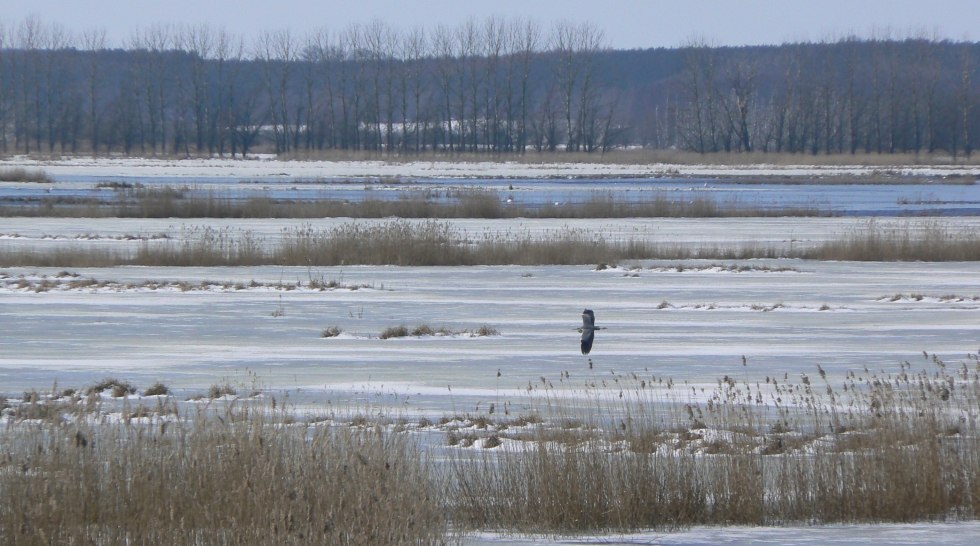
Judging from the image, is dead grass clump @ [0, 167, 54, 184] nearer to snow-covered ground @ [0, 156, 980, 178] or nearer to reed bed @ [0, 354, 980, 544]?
snow-covered ground @ [0, 156, 980, 178]

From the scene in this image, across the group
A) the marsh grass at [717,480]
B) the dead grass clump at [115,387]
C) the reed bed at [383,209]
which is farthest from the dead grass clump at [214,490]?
the reed bed at [383,209]

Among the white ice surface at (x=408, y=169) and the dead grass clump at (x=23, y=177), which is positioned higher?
the white ice surface at (x=408, y=169)

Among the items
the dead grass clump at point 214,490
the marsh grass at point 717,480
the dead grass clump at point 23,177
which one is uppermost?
the dead grass clump at point 23,177

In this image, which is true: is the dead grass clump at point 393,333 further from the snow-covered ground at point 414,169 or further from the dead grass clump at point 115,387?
the snow-covered ground at point 414,169

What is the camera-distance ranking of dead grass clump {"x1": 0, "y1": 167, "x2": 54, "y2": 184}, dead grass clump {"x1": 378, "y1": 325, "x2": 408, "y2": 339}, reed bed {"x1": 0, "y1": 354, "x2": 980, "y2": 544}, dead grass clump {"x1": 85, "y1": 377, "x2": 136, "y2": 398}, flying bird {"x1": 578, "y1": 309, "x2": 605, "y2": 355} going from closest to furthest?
1. reed bed {"x1": 0, "y1": 354, "x2": 980, "y2": 544}
2. dead grass clump {"x1": 85, "y1": 377, "x2": 136, "y2": 398}
3. flying bird {"x1": 578, "y1": 309, "x2": 605, "y2": 355}
4. dead grass clump {"x1": 378, "y1": 325, "x2": 408, "y2": 339}
5. dead grass clump {"x1": 0, "y1": 167, "x2": 54, "y2": 184}

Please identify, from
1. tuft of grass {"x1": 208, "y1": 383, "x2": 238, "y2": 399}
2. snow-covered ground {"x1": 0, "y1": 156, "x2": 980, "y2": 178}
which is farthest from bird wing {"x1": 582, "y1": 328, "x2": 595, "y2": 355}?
snow-covered ground {"x1": 0, "y1": 156, "x2": 980, "y2": 178}

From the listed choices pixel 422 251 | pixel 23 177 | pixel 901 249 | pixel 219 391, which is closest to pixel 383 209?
pixel 422 251

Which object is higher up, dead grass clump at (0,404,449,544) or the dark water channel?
the dark water channel

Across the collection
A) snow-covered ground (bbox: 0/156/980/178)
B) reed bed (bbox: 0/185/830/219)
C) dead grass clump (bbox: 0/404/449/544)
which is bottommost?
dead grass clump (bbox: 0/404/449/544)

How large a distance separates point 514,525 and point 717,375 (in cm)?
484

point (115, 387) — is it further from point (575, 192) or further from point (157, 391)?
point (575, 192)

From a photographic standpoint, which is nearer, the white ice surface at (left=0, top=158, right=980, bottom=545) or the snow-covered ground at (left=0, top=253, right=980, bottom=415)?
the white ice surface at (left=0, top=158, right=980, bottom=545)

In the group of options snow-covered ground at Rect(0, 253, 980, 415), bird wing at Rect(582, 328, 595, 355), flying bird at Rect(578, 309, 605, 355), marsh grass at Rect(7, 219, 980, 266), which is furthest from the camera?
marsh grass at Rect(7, 219, 980, 266)

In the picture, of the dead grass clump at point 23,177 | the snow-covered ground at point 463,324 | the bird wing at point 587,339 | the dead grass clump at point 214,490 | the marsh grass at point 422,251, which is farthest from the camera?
the dead grass clump at point 23,177
